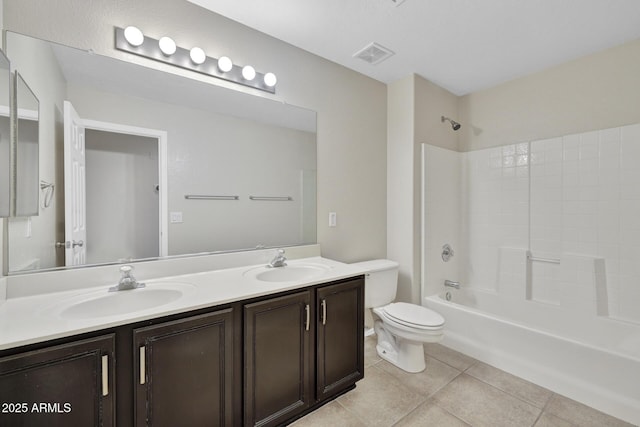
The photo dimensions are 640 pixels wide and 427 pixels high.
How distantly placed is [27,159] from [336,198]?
1.83m

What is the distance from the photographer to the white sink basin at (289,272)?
5.79 feet

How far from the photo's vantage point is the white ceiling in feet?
5.49

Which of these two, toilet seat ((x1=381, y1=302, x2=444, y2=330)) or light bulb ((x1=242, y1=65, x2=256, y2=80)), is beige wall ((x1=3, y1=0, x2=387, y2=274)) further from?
toilet seat ((x1=381, y1=302, x2=444, y2=330))

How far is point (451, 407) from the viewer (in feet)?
5.48

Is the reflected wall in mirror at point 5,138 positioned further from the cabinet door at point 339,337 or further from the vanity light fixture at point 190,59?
the cabinet door at point 339,337

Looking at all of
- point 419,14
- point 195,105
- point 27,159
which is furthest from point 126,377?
point 419,14

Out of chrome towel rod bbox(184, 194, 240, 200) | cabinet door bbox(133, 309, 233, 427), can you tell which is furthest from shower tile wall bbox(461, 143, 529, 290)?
cabinet door bbox(133, 309, 233, 427)

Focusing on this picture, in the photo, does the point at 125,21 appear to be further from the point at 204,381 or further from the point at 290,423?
the point at 290,423

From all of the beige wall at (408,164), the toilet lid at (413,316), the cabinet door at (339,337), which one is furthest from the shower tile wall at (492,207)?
the cabinet door at (339,337)

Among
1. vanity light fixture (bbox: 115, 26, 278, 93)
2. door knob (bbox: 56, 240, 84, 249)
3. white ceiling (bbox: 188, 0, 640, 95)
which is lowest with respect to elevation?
door knob (bbox: 56, 240, 84, 249)

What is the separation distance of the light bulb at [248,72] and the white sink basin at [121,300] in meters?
1.37

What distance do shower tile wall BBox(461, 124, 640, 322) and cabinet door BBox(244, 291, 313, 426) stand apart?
7.24 feet

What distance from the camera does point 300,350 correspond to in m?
1.50

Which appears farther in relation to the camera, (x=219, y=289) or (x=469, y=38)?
(x=469, y=38)
